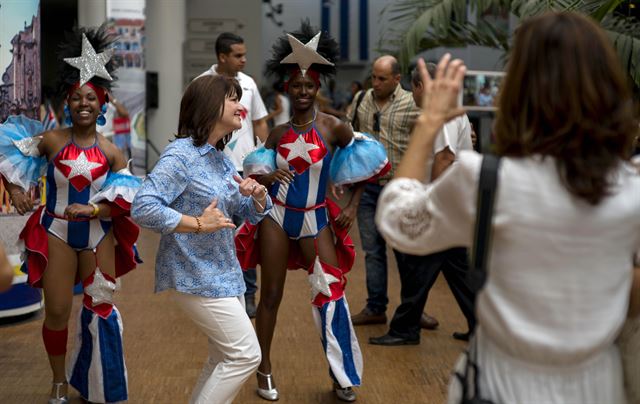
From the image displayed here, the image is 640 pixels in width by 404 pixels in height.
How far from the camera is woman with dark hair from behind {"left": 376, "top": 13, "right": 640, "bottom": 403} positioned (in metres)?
2.47

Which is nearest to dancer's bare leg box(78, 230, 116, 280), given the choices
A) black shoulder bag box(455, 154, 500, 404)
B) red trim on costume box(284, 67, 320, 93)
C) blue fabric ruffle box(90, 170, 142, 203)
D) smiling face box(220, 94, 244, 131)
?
blue fabric ruffle box(90, 170, 142, 203)

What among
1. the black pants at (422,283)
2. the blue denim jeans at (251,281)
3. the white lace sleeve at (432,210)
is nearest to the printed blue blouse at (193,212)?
the white lace sleeve at (432,210)

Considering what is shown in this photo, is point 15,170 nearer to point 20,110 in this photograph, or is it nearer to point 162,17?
point 20,110

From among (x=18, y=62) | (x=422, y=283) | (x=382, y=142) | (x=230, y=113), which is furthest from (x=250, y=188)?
(x=18, y=62)

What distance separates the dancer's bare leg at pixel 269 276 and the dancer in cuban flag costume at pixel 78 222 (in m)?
0.83

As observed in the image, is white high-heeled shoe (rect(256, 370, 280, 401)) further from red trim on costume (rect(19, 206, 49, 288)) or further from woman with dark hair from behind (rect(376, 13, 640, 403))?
woman with dark hair from behind (rect(376, 13, 640, 403))

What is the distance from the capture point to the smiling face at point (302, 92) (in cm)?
582

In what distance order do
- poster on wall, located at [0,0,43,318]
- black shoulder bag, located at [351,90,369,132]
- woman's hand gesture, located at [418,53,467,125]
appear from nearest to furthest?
woman's hand gesture, located at [418,53,467,125] → poster on wall, located at [0,0,43,318] → black shoulder bag, located at [351,90,369,132]

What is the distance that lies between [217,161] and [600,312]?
98.3 inches

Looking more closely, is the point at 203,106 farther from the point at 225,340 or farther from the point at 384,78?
the point at 384,78

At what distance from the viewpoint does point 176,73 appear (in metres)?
19.1

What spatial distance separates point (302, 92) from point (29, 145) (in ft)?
5.00

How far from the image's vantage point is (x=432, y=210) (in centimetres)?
258

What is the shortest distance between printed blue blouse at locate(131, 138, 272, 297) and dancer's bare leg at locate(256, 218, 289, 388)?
1163mm
